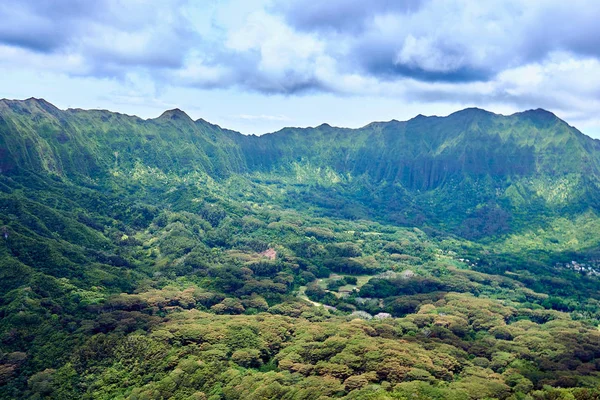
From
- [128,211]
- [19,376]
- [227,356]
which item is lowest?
[19,376]

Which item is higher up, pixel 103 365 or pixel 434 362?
pixel 434 362

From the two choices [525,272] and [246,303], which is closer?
[246,303]

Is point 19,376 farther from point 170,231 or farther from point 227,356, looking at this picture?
point 170,231

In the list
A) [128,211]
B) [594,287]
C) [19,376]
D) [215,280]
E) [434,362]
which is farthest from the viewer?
[128,211]

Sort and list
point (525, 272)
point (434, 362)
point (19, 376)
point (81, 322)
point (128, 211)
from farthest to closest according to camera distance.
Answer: point (128, 211), point (525, 272), point (81, 322), point (19, 376), point (434, 362)

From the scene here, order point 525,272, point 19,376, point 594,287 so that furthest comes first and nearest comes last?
point 525,272
point 594,287
point 19,376

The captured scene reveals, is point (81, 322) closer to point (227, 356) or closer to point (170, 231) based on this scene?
point (227, 356)

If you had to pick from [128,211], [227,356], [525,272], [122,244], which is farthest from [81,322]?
[525,272]

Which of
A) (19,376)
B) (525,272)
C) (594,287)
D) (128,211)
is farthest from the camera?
(128,211)

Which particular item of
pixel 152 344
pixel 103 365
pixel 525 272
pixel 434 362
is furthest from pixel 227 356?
pixel 525 272
